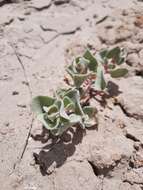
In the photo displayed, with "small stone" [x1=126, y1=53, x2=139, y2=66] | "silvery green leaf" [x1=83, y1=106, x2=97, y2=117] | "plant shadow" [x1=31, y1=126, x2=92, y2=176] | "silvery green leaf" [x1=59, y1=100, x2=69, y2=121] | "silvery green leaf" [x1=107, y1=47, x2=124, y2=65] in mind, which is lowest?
"plant shadow" [x1=31, y1=126, x2=92, y2=176]

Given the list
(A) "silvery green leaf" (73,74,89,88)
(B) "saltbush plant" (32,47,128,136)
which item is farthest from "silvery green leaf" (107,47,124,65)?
(A) "silvery green leaf" (73,74,89,88)

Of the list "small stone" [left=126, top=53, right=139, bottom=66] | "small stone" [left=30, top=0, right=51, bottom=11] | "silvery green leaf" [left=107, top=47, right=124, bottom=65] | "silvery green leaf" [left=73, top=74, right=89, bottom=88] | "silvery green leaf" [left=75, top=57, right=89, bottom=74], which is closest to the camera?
"silvery green leaf" [left=73, top=74, right=89, bottom=88]

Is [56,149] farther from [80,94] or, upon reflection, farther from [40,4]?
[40,4]

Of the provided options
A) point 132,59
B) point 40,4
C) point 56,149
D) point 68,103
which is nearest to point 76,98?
point 68,103

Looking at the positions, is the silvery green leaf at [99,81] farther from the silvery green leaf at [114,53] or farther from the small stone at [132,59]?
the small stone at [132,59]

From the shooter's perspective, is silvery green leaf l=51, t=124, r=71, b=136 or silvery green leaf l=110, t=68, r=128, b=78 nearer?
silvery green leaf l=51, t=124, r=71, b=136

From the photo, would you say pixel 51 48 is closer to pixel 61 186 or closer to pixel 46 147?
pixel 46 147

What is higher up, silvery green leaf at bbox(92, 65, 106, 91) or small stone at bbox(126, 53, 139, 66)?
silvery green leaf at bbox(92, 65, 106, 91)

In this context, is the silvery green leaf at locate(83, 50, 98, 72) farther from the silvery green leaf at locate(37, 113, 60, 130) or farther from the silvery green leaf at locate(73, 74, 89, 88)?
the silvery green leaf at locate(37, 113, 60, 130)
